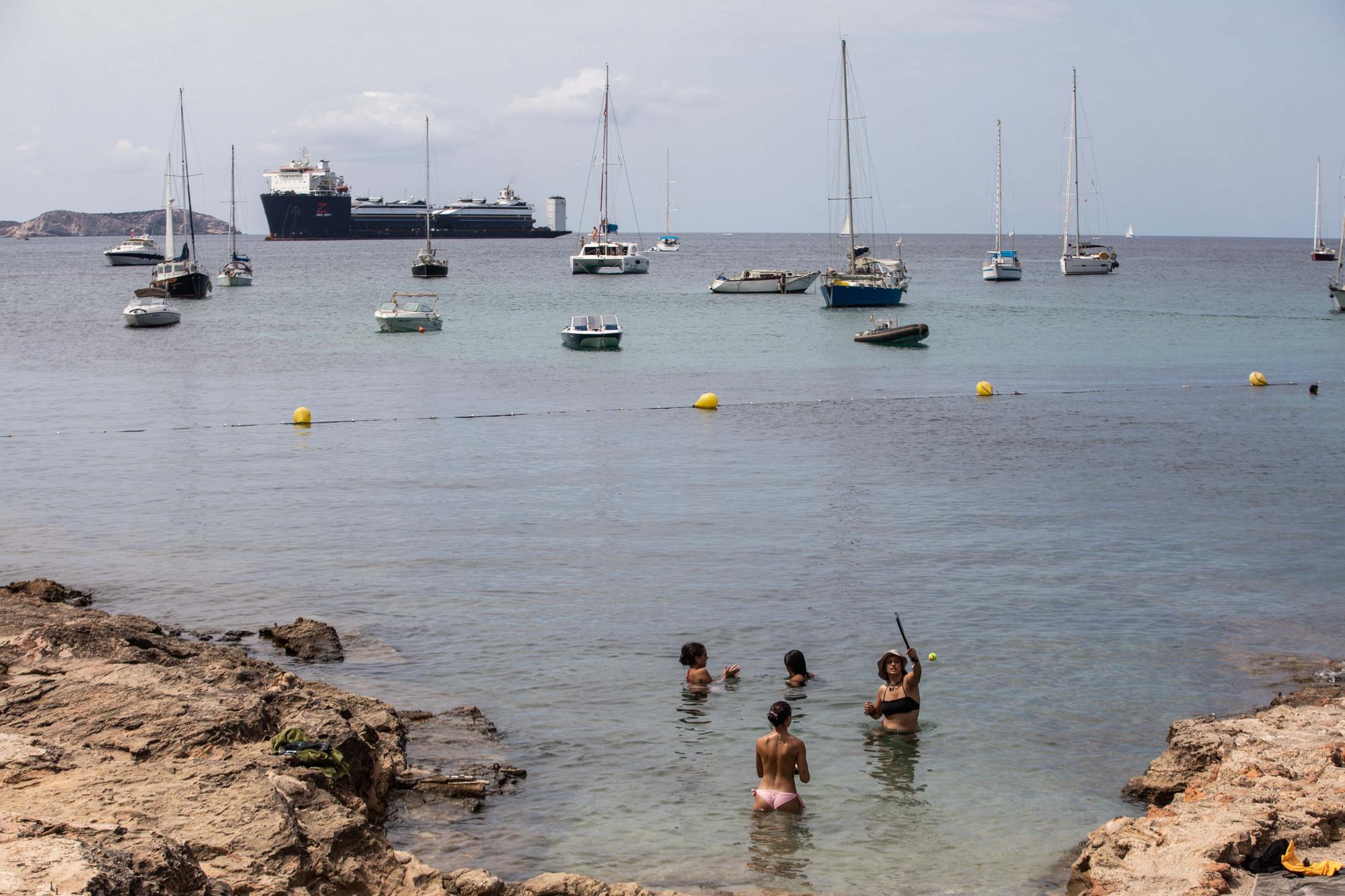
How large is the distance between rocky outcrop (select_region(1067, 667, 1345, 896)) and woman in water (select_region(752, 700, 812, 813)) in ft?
6.95

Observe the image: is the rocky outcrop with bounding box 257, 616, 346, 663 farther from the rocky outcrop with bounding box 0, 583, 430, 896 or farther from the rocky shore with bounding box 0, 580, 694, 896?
the rocky outcrop with bounding box 0, 583, 430, 896

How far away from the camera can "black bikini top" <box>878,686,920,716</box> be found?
1073 cm

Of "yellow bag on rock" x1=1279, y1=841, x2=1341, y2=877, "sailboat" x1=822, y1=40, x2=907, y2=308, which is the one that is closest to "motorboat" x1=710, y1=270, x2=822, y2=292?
"sailboat" x1=822, y1=40, x2=907, y2=308

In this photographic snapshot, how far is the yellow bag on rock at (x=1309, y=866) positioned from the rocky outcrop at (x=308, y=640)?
8.86 m

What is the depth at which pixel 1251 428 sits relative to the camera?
2906 cm

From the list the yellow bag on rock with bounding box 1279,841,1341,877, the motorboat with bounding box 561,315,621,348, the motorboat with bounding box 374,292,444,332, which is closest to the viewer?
the yellow bag on rock with bounding box 1279,841,1341,877

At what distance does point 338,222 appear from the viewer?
185 m

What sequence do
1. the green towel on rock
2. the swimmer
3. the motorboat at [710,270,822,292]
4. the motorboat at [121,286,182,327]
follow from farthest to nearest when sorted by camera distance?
the motorboat at [710,270,822,292] < the motorboat at [121,286,182,327] < the swimmer < the green towel on rock

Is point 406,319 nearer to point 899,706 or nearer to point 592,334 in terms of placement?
point 592,334

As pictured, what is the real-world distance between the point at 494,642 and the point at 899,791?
520 cm

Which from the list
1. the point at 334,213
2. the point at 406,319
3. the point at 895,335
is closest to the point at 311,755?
the point at 895,335

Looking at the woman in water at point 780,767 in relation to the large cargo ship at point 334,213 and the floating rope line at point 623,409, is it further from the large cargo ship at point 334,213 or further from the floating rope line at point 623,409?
the large cargo ship at point 334,213

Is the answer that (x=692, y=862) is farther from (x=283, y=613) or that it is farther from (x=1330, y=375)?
(x=1330, y=375)

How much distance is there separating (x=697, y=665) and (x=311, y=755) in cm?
449
